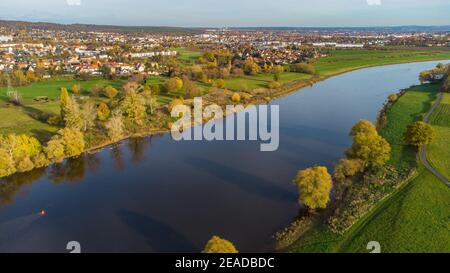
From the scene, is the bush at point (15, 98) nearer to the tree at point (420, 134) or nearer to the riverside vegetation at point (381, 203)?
the riverside vegetation at point (381, 203)

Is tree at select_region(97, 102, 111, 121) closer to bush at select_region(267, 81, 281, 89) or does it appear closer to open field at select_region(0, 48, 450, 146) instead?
open field at select_region(0, 48, 450, 146)

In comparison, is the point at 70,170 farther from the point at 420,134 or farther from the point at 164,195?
the point at 420,134

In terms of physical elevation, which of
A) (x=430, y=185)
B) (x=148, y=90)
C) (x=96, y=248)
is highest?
(x=148, y=90)

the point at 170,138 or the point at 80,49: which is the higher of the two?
the point at 80,49

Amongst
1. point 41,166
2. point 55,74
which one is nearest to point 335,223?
point 41,166

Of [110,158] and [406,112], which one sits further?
[406,112]

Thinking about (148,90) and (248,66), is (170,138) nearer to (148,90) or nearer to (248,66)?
(148,90)

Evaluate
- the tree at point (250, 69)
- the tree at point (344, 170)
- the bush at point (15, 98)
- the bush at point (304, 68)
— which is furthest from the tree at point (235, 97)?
the bush at point (304, 68)
